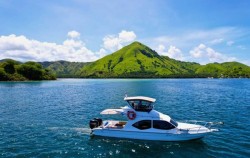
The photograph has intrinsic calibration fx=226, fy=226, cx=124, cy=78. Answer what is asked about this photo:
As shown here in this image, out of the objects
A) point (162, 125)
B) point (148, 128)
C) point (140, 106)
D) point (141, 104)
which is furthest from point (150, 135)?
point (141, 104)

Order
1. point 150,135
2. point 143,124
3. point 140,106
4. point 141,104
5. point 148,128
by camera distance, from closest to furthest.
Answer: point 150,135, point 148,128, point 143,124, point 140,106, point 141,104

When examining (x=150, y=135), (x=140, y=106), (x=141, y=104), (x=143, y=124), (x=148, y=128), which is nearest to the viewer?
(x=150, y=135)

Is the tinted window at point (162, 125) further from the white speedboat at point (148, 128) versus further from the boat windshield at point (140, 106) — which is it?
the boat windshield at point (140, 106)

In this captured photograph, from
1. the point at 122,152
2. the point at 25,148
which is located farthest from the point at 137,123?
the point at 25,148

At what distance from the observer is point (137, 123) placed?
30.1 m

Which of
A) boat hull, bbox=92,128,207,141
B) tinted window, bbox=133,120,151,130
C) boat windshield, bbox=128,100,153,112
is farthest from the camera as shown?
boat windshield, bbox=128,100,153,112

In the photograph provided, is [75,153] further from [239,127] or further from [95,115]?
[239,127]

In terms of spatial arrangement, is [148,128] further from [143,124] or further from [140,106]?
[140,106]

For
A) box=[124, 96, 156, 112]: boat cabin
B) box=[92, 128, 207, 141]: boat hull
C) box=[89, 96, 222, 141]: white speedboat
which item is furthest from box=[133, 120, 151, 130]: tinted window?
box=[124, 96, 156, 112]: boat cabin

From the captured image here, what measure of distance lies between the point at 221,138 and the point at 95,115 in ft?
82.9

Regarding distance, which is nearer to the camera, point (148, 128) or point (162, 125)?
point (162, 125)

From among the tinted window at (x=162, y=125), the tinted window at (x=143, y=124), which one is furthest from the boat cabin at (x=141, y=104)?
the tinted window at (x=162, y=125)

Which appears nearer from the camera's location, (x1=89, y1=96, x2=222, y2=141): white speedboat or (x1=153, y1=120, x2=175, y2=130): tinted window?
(x1=89, y1=96, x2=222, y2=141): white speedboat

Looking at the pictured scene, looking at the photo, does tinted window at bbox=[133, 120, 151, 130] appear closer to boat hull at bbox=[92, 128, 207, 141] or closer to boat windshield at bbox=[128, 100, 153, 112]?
boat hull at bbox=[92, 128, 207, 141]
